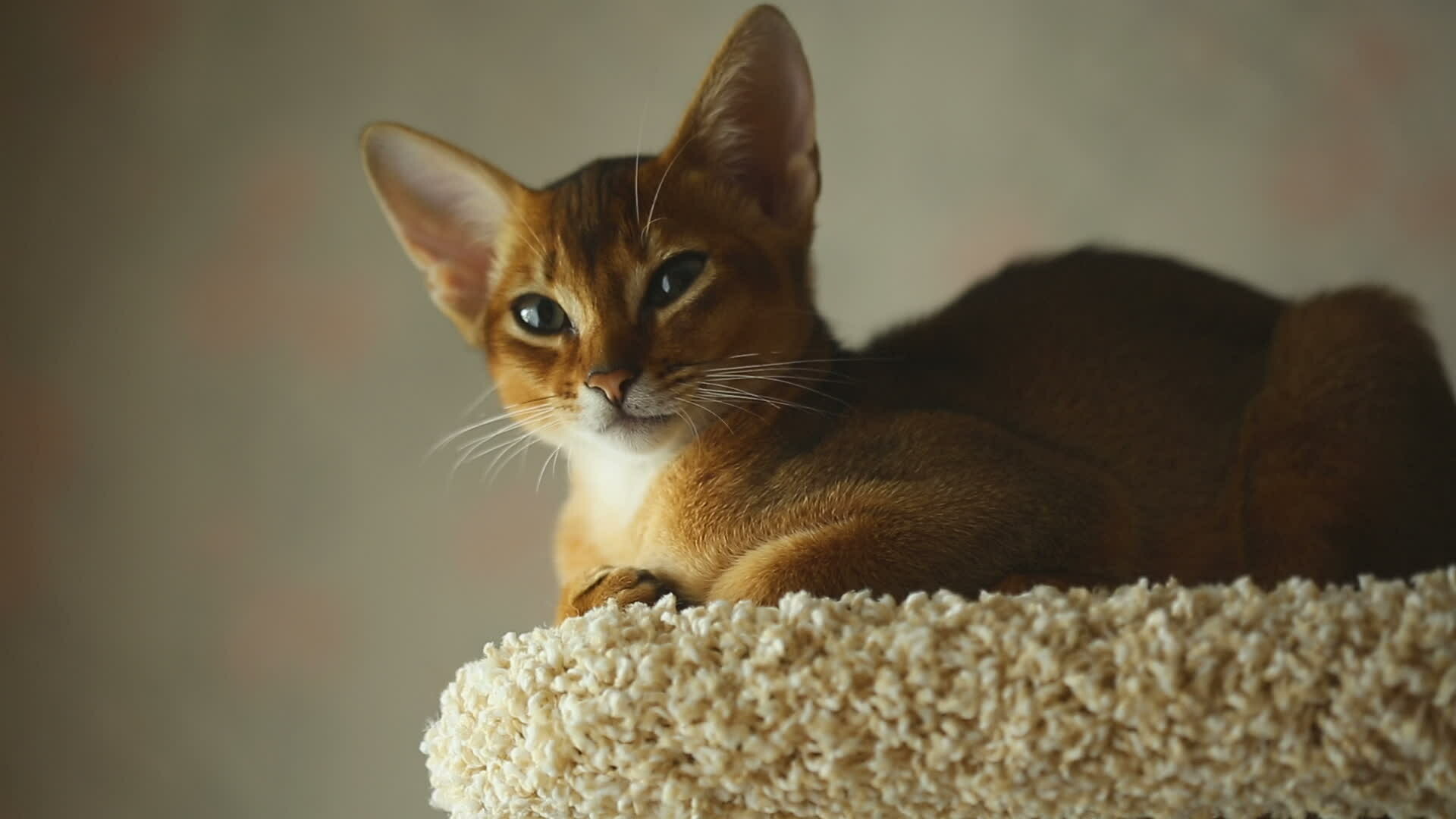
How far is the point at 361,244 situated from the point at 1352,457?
1.44 meters

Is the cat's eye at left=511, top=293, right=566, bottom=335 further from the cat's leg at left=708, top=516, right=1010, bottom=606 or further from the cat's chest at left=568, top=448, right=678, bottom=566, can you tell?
the cat's leg at left=708, top=516, right=1010, bottom=606

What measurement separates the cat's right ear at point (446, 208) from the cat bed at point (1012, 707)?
1.79ft

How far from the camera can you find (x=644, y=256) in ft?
3.51

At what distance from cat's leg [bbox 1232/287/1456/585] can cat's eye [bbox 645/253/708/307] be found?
0.55 m

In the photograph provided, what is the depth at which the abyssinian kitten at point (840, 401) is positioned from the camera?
38.9 inches

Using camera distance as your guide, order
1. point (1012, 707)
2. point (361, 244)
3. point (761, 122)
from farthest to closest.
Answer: point (361, 244) → point (761, 122) → point (1012, 707)

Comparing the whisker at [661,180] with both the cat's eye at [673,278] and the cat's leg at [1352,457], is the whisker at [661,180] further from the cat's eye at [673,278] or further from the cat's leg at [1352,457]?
the cat's leg at [1352,457]

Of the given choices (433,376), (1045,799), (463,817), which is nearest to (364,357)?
(433,376)

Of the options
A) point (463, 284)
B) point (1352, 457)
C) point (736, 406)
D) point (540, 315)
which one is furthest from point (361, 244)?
point (1352, 457)

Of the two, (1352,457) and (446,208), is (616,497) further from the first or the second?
(1352,457)

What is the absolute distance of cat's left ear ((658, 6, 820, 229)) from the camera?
A: 1106 millimetres

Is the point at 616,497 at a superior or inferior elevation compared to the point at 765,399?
inferior

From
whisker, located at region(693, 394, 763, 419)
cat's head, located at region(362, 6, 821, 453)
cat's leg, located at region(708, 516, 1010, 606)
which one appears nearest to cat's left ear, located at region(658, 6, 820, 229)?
cat's head, located at region(362, 6, 821, 453)

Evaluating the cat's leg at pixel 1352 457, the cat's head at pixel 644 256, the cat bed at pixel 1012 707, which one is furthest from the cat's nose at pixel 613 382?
the cat's leg at pixel 1352 457
